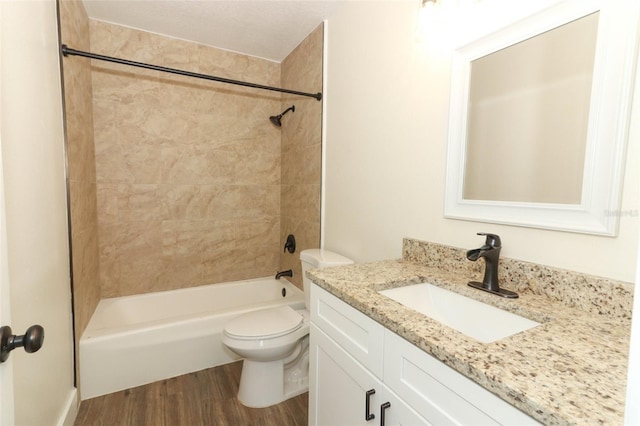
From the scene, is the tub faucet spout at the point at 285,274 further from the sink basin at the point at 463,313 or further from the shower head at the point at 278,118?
the sink basin at the point at 463,313

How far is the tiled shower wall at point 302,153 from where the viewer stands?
2.22 metres

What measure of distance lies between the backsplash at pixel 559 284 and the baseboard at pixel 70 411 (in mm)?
1891

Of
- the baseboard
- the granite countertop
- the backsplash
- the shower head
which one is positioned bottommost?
the baseboard

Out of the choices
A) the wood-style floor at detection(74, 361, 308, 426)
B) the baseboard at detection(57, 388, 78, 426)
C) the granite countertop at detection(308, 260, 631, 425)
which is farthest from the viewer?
the wood-style floor at detection(74, 361, 308, 426)

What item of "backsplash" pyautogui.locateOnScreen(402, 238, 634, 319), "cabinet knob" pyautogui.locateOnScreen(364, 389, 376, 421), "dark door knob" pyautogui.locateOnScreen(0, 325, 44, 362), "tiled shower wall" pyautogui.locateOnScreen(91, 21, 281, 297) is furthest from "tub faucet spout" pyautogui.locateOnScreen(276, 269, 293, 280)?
"dark door knob" pyautogui.locateOnScreen(0, 325, 44, 362)

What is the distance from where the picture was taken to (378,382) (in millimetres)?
872

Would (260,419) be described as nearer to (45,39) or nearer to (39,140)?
(39,140)

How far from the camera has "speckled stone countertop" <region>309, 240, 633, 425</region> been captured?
0.50m

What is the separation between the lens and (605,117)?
31.8 inches

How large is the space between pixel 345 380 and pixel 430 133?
3.47ft

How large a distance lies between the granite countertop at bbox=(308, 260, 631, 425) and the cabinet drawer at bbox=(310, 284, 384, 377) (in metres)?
0.04

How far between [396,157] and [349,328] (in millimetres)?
875

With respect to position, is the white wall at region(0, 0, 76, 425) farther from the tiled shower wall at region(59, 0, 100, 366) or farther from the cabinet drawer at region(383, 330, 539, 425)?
the cabinet drawer at region(383, 330, 539, 425)

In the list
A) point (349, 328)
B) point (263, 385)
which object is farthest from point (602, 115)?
point (263, 385)
